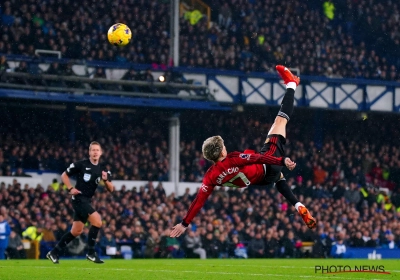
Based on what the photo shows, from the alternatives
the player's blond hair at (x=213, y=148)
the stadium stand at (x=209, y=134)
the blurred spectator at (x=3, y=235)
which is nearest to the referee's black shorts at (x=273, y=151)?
the player's blond hair at (x=213, y=148)

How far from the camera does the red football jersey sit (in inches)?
430

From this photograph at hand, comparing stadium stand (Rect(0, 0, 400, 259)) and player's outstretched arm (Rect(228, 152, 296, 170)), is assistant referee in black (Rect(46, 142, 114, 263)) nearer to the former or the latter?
player's outstretched arm (Rect(228, 152, 296, 170))

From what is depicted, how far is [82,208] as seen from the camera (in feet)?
50.1

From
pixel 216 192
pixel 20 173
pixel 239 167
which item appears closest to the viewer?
pixel 239 167

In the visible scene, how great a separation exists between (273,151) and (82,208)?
4.80 m

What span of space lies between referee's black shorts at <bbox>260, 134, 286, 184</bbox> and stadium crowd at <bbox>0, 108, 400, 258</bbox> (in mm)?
11360

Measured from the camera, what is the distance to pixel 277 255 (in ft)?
81.8

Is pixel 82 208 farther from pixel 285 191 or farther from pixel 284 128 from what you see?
pixel 284 128

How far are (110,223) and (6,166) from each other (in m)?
4.36

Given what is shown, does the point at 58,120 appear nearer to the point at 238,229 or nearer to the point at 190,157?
the point at 190,157

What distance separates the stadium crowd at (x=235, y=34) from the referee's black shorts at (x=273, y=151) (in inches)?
613

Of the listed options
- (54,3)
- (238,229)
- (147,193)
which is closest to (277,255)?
(238,229)

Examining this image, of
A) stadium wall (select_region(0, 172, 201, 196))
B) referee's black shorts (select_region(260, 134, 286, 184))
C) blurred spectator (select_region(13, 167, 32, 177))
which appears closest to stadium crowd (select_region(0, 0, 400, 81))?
blurred spectator (select_region(13, 167, 32, 177))

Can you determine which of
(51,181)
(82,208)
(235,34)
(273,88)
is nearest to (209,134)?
(273,88)
